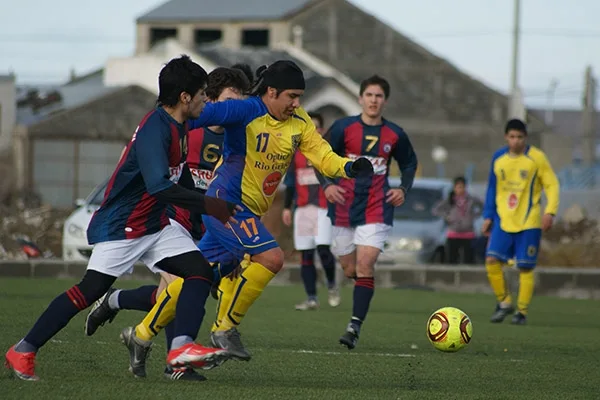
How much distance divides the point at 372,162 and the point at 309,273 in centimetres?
418

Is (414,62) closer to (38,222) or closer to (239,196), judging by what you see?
(38,222)

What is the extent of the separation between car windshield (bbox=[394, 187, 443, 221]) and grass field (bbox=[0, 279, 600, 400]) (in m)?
7.19

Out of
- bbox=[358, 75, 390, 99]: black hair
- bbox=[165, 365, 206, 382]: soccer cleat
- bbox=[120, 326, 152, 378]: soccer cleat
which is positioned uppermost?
bbox=[358, 75, 390, 99]: black hair

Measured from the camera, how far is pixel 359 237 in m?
11.3

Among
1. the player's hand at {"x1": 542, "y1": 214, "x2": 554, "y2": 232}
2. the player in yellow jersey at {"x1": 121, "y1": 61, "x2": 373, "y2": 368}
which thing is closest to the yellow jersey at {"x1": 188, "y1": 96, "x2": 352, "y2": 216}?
the player in yellow jersey at {"x1": 121, "y1": 61, "x2": 373, "y2": 368}

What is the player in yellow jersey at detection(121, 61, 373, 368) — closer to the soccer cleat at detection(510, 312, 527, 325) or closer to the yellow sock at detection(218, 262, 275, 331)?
the yellow sock at detection(218, 262, 275, 331)

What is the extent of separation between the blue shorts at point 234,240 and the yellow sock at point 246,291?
5.2 inches

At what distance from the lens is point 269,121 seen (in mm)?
8508

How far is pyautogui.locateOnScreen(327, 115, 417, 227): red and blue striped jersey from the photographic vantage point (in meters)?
11.3

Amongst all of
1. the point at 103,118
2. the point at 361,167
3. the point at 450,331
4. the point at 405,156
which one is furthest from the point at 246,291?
the point at 103,118

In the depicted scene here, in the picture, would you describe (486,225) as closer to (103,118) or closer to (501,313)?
(501,313)

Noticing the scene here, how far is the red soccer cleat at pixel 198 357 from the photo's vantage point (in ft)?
22.9

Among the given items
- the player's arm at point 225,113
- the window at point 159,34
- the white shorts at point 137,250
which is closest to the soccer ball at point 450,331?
the player's arm at point 225,113

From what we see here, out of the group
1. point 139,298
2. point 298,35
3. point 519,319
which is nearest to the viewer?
point 139,298
